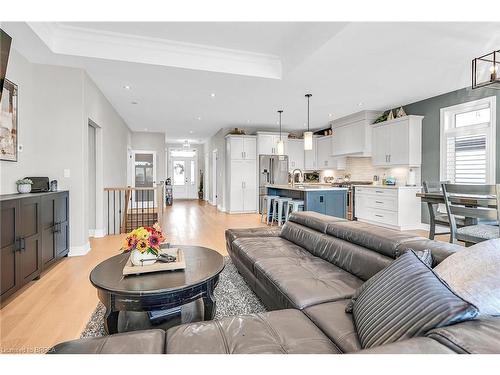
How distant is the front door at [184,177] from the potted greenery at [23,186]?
9.77 meters

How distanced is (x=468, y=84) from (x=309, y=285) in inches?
191

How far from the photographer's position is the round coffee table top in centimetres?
156

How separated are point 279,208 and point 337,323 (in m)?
4.47

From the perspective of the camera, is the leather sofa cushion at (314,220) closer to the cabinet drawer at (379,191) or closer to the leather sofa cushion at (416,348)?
the leather sofa cushion at (416,348)

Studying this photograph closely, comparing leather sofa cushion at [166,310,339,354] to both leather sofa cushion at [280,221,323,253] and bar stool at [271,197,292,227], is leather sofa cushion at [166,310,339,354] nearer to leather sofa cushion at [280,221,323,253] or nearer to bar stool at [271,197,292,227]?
leather sofa cushion at [280,221,323,253]

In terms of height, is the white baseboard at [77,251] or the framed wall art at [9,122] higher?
the framed wall art at [9,122]

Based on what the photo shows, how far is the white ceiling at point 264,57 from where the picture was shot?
3.04m

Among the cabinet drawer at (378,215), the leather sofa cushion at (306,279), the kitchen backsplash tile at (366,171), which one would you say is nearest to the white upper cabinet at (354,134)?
the kitchen backsplash tile at (366,171)

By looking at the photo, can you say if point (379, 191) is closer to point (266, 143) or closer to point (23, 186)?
point (266, 143)

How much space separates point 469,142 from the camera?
15.6 feet

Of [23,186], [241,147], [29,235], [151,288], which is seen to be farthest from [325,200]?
[23,186]

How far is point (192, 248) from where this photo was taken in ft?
7.83

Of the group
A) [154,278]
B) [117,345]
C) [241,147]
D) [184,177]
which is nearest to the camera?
[117,345]

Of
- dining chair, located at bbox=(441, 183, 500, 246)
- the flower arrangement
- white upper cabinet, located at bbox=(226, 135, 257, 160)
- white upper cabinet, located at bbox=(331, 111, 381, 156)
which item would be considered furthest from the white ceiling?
the flower arrangement
